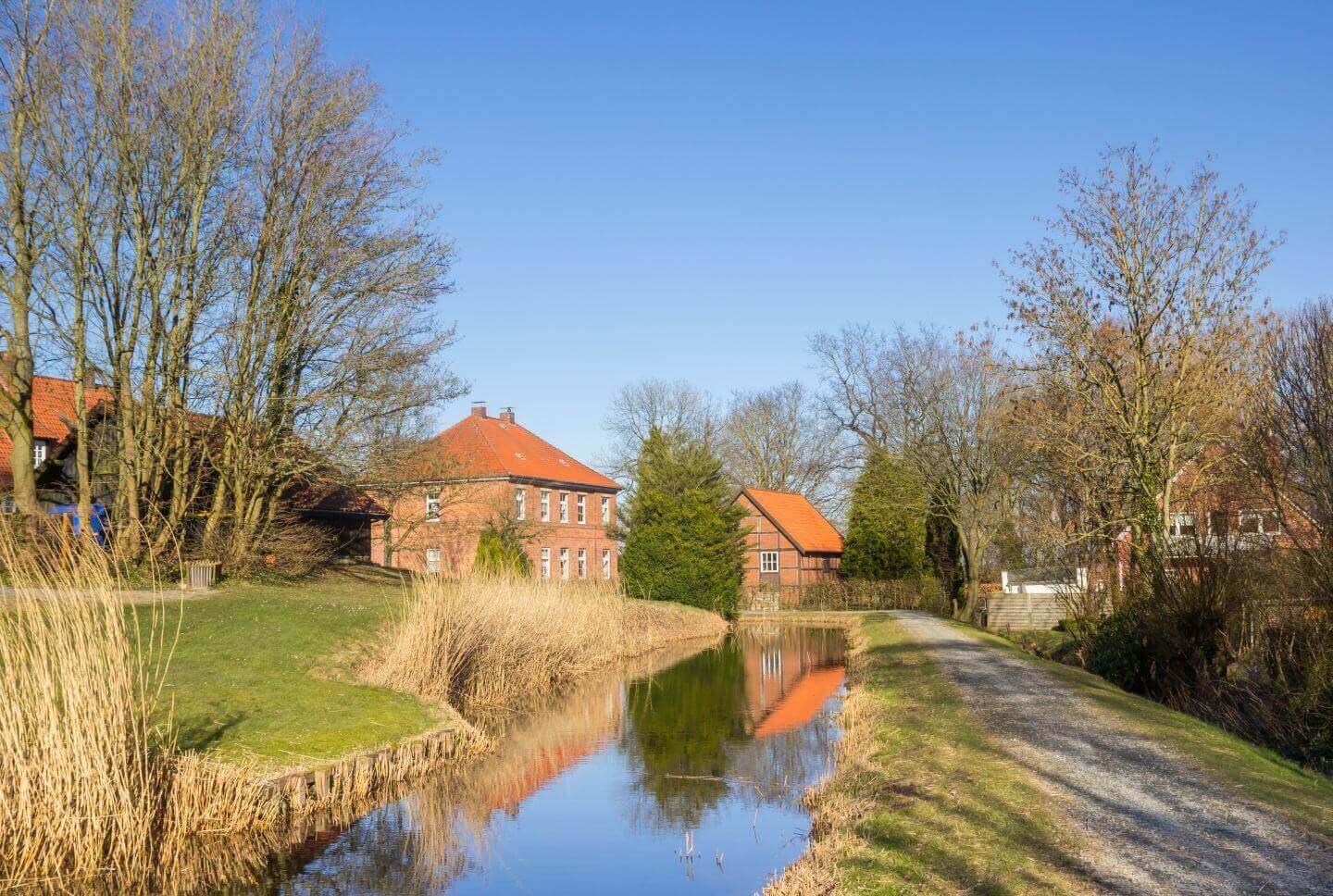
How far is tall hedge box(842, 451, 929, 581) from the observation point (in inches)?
1875

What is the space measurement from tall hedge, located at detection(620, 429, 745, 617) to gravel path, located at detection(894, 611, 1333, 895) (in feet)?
78.5

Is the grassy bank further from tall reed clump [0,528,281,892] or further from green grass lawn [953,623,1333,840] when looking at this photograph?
tall reed clump [0,528,281,892]

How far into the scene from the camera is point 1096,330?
1888 cm

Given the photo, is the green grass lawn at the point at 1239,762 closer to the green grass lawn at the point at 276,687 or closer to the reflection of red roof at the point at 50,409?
the green grass lawn at the point at 276,687

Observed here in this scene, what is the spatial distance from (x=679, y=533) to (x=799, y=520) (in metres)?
18.6

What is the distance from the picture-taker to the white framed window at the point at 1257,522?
16500 millimetres

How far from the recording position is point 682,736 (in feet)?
52.6

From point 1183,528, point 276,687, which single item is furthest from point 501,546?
point 1183,528

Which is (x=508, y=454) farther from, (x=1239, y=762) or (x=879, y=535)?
(x=1239, y=762)

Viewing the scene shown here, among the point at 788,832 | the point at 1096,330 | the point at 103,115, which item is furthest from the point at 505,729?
the point at 103,115

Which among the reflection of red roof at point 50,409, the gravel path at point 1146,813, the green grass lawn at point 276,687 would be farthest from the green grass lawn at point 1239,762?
the reflection of red roof at point 50,409

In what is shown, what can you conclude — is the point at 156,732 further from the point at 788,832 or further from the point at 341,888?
the point at 788,832

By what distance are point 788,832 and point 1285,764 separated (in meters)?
5.16

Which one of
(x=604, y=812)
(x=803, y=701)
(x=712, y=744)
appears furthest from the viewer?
(x=803, y=701)
